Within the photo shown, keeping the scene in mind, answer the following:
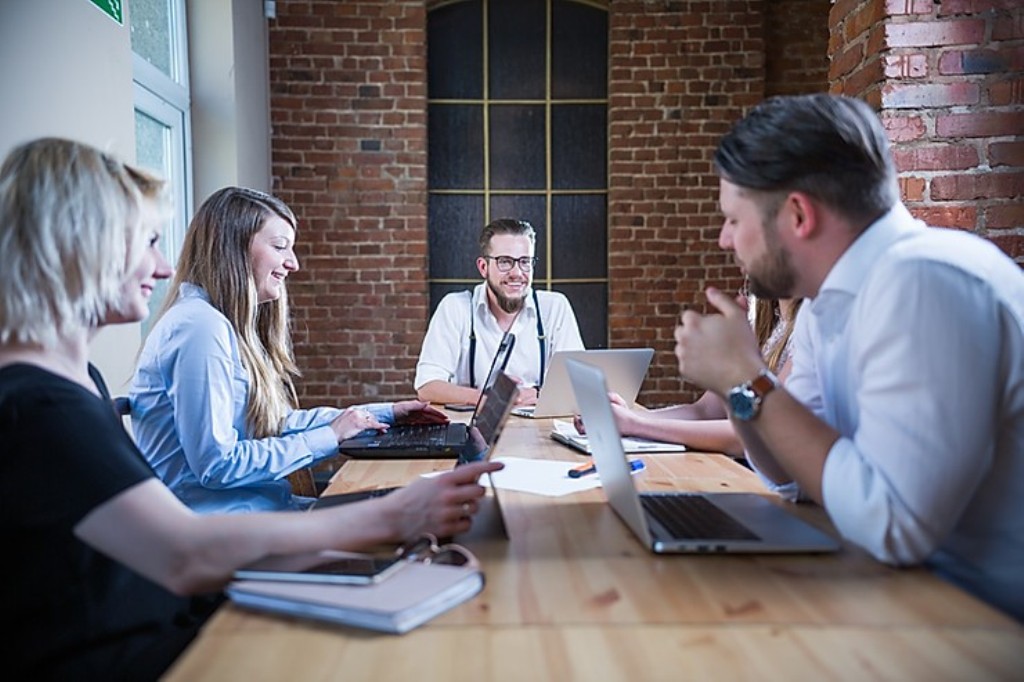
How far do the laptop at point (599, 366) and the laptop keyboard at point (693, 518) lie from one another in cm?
83

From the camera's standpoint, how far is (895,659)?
2.78 feet

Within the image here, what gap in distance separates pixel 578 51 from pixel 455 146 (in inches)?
37.7

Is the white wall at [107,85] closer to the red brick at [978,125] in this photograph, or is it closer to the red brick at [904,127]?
the red brick at [904,127]

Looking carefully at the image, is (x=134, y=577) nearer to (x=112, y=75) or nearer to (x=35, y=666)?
(x=35, y=666)

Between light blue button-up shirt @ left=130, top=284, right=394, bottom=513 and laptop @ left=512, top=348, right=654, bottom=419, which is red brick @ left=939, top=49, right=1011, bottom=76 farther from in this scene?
light blue button-up shirt @ left=130, top=284, right=394, bottom=513

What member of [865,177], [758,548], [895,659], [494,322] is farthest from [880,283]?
[494,322]

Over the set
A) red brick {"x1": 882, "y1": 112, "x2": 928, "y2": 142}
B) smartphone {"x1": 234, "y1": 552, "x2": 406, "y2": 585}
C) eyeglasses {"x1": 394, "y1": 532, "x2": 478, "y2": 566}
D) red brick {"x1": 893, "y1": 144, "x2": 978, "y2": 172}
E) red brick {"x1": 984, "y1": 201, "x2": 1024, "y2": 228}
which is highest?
red brick {"x1": 882, "y1": 112, "x2": 928, "y2": 142}

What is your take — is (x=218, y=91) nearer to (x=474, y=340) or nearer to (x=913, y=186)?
(x=474, y=340)

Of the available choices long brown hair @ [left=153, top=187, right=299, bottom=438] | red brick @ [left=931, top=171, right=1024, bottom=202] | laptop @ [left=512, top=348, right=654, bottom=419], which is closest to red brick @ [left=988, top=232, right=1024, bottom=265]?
red brick @ [left=931, top=171, right=1024, bottom=202]

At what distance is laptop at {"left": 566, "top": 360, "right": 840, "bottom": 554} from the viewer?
1192 mm

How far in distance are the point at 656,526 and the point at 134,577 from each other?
79cm

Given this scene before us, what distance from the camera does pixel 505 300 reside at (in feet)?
11.4

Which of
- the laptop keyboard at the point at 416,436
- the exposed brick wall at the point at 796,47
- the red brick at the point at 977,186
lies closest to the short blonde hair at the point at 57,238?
the laptop keyboard at the point at 416,436

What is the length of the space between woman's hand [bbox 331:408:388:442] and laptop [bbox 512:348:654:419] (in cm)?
56
